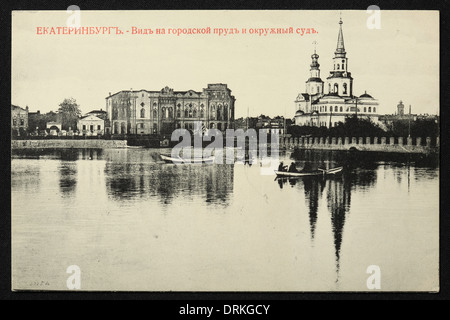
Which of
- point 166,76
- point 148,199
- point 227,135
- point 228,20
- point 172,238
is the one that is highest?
point 228,20

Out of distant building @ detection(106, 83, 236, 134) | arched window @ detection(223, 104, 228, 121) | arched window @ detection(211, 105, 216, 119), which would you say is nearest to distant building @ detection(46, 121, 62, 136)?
distant building @ detection(106, 83, 236, 134)

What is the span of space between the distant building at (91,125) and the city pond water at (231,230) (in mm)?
766

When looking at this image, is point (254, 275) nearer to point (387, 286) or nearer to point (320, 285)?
point (320, 285)

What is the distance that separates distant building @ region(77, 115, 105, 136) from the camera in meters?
8.55

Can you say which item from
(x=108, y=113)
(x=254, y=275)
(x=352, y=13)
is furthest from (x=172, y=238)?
(x=352, y=13)

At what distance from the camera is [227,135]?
8.55m

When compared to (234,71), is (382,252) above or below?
below

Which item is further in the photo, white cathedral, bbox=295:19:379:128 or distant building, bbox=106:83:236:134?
distant building, bbox=106:83:236:134

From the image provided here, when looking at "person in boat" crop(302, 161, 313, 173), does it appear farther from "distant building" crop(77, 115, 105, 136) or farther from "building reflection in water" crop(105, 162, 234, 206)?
"distant building" crop(77, 115, 105, 136)

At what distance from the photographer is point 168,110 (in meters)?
8.52

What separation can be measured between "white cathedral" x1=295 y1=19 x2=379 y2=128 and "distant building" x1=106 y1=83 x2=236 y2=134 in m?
1.12

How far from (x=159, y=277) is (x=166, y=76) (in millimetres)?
2932

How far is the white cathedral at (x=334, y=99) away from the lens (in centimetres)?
820

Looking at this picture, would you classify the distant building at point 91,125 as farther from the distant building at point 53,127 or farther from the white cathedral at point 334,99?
the white cathedral at point 334,99
